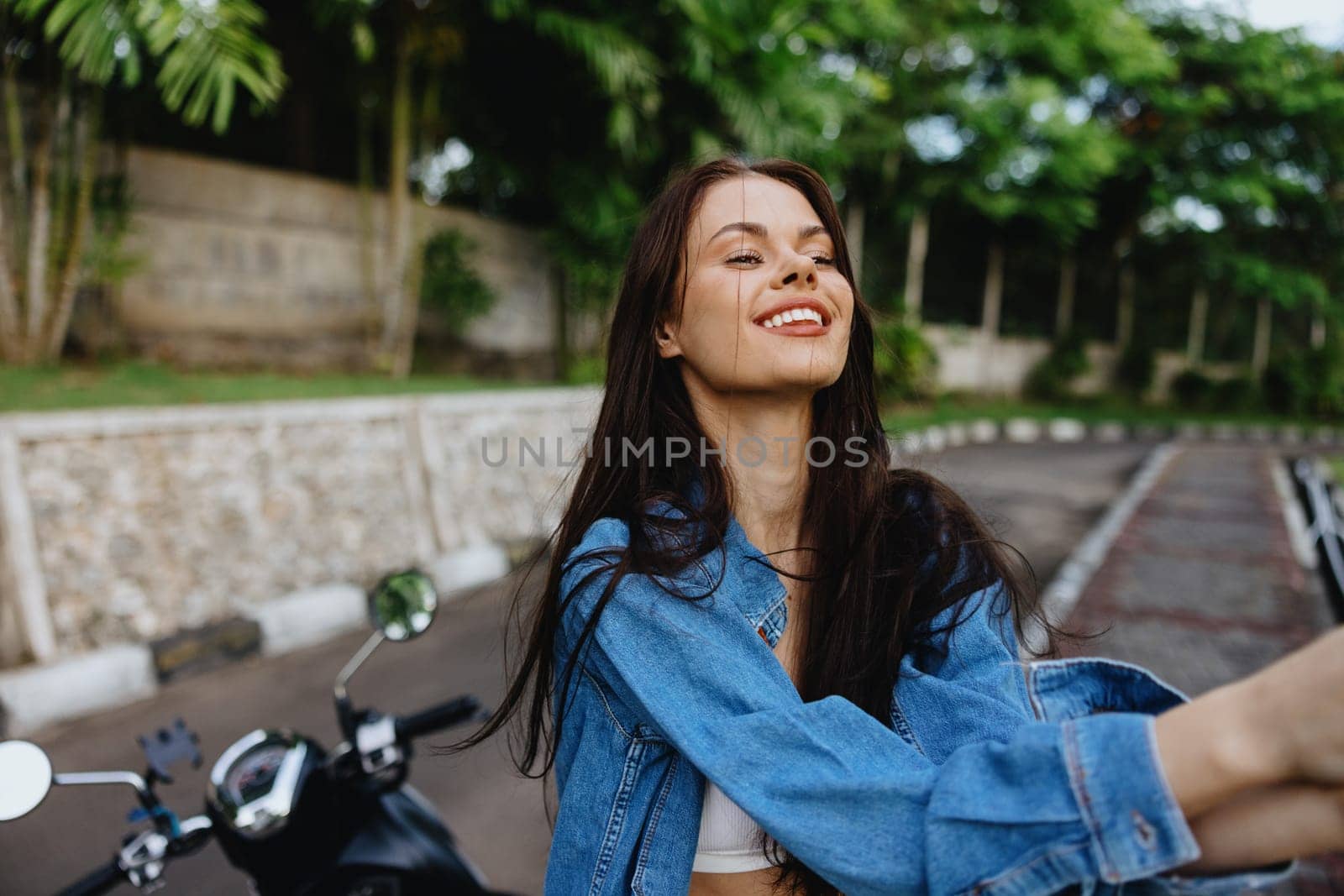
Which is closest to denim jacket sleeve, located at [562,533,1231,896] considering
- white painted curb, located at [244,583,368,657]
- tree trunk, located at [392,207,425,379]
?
white painted curb, located at [244,583,368,657]

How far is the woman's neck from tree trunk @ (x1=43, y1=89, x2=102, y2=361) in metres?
5.82

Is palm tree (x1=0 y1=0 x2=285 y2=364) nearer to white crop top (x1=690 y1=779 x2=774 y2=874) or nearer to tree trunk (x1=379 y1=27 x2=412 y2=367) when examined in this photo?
tree trunk (x1=379 y1=27 x2=412 y2=367)

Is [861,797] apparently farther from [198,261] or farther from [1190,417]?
[1190,417]

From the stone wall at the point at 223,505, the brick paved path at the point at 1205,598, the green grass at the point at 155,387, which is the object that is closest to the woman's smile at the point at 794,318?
the stone wall at the point at 223,505

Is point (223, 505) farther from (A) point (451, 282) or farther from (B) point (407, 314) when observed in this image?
(A) point (451, 282)

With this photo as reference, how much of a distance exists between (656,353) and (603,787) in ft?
2.25

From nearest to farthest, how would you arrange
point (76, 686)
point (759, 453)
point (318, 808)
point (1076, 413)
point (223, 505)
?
point (759, 453)
point (318, 808)
point (76, 686)
point (223, 505)
point (1076, 413)

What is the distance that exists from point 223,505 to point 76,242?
2.59 m

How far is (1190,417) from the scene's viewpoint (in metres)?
19.2

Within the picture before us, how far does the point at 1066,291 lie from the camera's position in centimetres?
1997

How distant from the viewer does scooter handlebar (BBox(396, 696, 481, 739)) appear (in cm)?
157

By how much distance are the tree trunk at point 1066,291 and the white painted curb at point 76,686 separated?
20.1 metres

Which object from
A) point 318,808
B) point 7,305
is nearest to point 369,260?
point 7,305

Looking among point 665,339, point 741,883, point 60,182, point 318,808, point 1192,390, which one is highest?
point 60,182
